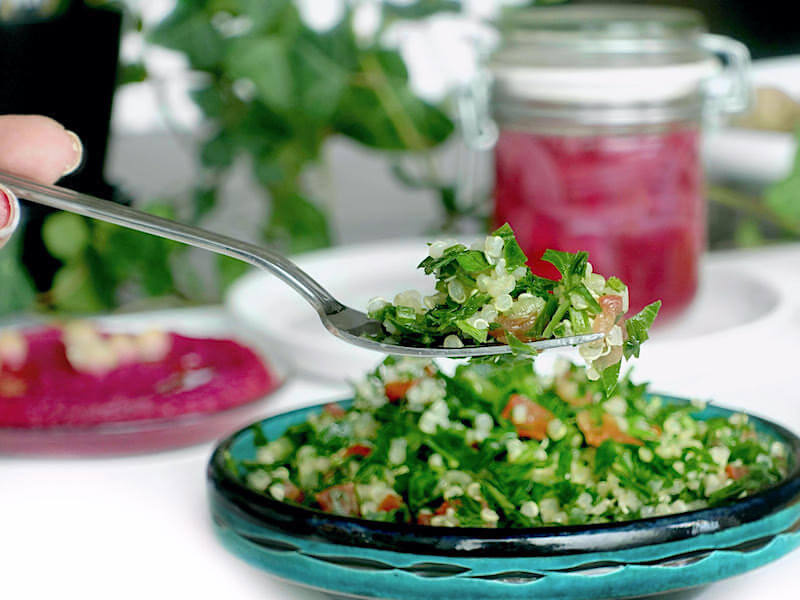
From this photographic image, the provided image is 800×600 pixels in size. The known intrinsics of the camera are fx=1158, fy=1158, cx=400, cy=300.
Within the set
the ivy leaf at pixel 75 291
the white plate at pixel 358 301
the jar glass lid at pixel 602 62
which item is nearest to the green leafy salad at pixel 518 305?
the white plate at pixel 358 301

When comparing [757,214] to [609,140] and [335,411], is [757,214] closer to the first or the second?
[609,140]

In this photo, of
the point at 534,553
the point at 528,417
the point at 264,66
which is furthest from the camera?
the point at 264,66

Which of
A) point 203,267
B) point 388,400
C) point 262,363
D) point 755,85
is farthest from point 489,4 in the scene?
point 388,400

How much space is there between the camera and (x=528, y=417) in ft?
2.11

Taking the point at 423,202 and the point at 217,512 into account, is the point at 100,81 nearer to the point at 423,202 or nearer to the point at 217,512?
the point at 217,512

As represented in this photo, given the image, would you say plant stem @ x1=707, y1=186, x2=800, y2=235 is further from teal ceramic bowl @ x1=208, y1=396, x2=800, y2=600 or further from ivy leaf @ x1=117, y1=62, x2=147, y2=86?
teal ceramic bowl @ x1=208, y1=396, x2=800, y2=600

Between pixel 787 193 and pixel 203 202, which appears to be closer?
pixel 787 193

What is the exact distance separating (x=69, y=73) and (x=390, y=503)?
3.28 feet

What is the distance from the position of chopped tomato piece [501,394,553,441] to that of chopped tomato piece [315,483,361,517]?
10cm

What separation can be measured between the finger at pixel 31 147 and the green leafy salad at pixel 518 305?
235 millimetres

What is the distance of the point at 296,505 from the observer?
1.94 feet

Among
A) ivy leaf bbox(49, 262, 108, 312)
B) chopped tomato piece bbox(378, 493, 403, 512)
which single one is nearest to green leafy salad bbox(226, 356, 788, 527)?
chopped tomato piece bbox(378, 493, 403, 512)

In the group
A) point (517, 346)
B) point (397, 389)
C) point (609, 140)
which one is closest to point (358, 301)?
point (609, 140)

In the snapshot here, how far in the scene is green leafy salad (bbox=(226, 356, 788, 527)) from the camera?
0.60m
